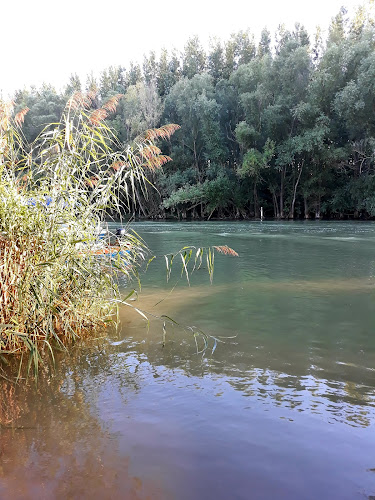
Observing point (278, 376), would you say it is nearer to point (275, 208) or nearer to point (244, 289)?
point (244, 289)

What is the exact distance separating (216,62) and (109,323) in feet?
154

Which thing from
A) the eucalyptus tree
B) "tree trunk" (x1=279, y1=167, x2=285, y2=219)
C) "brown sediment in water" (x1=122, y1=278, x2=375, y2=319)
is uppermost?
the eucalyptus tree

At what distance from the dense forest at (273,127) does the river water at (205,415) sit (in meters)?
29.6

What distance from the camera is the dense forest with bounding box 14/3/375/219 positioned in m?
32.4

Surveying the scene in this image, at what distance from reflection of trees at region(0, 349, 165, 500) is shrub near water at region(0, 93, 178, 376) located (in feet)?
1.58

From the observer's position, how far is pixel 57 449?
107 inches

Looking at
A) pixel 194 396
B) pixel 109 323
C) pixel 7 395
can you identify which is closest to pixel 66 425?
pixel 7 395

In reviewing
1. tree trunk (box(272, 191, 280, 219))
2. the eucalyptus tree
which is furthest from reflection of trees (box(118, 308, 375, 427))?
the eucalyptus tree

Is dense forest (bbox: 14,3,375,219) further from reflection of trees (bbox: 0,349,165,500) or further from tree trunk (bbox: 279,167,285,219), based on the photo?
reflection of trees (bbox: 0,349,165,500)

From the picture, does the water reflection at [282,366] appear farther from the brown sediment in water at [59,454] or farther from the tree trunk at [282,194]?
the tree trunk at [282,194]

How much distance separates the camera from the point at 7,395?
11.4ft

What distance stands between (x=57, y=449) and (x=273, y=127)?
35694mm

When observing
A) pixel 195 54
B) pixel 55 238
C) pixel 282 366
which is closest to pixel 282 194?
pixel 195 54

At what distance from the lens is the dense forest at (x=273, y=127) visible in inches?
1276
